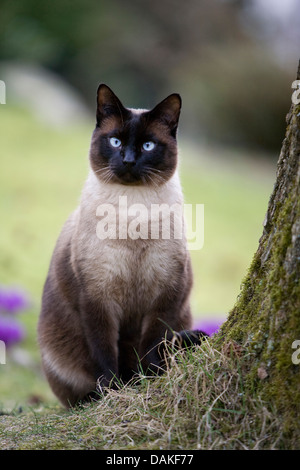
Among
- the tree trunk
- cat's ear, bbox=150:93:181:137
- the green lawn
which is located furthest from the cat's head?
the green lawn

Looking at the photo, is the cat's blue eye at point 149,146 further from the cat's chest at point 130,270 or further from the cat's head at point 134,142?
the cat's chest at point 130,270

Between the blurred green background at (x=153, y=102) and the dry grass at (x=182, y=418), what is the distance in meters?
3.12

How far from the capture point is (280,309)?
5.29 ft

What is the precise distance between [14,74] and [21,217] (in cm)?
507

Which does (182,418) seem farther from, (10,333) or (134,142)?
(10,333)

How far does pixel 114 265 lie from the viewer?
2.34 metres

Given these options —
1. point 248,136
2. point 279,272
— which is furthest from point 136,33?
point 279,272

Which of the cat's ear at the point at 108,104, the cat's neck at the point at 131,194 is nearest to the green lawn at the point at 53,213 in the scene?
the cat's neck at the point at 131,194

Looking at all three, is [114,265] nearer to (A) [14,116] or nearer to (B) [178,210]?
(B) [178,210]

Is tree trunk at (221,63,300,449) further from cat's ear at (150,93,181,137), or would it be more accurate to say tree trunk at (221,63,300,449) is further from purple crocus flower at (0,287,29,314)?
purple crocus flower at (0,287,29,314)

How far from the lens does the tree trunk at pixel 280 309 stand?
155 centimetres

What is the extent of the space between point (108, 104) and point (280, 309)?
4.21 feet

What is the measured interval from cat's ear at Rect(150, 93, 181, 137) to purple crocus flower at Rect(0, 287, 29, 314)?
254 centimetres

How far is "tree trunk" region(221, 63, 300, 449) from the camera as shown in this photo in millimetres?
1548
